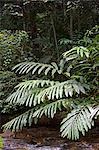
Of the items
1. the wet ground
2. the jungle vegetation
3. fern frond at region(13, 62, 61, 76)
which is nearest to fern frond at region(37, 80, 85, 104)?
the jungle vegetation

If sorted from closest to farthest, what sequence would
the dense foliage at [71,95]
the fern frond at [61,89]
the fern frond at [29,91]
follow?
the dense foliage at [71,95], the fern frond at [61,89], the fern frond at [29,91]

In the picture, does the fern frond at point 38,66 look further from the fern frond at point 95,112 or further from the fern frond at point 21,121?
the fern frond at point 95,112

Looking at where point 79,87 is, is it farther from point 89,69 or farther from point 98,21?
point 98,21

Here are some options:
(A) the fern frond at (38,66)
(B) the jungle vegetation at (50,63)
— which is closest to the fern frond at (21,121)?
(B) the jungle vegetation at (50,63)

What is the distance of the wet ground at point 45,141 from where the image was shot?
117 inches

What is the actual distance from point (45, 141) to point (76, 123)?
1.81 ft

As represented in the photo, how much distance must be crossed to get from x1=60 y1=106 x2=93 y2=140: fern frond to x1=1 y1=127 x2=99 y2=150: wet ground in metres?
0.28

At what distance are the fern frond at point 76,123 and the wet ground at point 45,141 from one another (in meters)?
0.28

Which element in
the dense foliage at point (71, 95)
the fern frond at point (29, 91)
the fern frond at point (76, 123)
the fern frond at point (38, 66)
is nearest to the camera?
the fern frond at point (76, 123)

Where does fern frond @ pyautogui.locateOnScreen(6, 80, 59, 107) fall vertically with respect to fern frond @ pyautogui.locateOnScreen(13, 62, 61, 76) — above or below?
below

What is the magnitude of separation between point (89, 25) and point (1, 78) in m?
1.69

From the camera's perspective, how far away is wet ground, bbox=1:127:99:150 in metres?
2.97

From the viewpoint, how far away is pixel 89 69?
3.28m

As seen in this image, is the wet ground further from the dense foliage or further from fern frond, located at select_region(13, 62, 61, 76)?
fern frond, located at select_region(13, 62, 61, 76)
